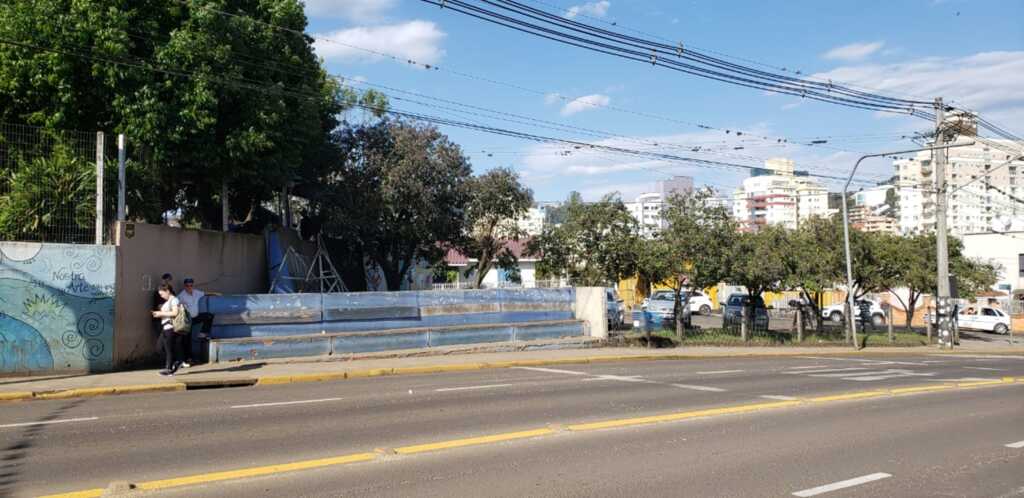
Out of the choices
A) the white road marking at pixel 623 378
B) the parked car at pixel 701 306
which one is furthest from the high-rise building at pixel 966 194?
the white road marking at pixel 623 378

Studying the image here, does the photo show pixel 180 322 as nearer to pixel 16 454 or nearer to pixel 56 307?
pixel 56 307

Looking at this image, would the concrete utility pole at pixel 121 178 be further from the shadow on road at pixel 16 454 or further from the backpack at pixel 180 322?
the shadow on road at pixel 16 454

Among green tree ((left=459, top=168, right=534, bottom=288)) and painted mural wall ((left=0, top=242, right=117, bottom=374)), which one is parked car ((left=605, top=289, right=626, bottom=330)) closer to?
green tree ((left=459, top=168, right=534, bottom=288))

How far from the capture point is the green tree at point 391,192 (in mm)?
26906

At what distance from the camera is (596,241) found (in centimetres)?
2558

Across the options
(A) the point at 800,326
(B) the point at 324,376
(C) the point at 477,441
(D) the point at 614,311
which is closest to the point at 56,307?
(B) the point at 324,376

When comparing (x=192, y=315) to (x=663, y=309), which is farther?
(x=663, y=309)

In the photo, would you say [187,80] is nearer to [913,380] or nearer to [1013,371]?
[913,380]

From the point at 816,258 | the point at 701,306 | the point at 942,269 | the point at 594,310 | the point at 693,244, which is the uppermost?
the point at 693,244

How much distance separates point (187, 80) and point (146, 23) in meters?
1.55

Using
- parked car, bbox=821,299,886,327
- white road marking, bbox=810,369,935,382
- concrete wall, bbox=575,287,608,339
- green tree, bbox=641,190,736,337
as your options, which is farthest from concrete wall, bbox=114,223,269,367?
parked car, bbox=821,299,886,327

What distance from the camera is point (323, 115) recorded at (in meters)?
25.7

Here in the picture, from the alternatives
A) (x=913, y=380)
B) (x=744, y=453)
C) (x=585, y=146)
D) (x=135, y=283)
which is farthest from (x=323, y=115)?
(x=744, y=453)

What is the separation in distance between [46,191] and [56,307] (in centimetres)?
246
